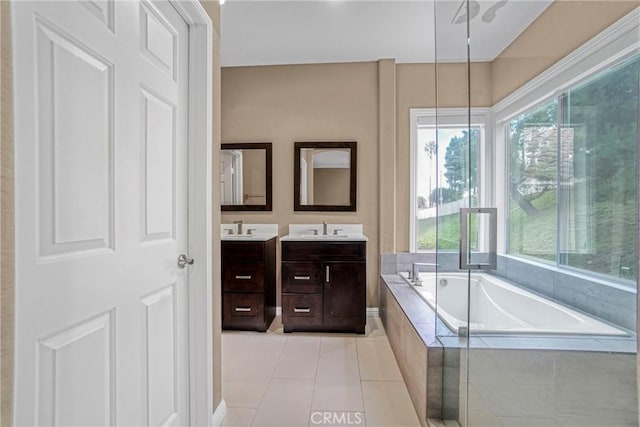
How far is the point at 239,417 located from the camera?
1689mm

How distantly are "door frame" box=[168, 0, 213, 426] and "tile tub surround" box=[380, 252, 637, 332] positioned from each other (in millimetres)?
1546

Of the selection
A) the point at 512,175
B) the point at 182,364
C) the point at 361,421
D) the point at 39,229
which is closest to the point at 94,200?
the point at 39,229

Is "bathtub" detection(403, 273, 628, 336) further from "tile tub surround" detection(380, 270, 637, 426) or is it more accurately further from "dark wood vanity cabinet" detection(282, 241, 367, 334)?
"dark wood vanity cabinet" detection(282, 241, 367, 334)

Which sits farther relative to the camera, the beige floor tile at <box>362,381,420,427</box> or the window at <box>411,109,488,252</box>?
the window at <box>411,109,488,252</box>

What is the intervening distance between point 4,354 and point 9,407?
112 mm

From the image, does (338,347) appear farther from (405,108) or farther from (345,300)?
(405,108)

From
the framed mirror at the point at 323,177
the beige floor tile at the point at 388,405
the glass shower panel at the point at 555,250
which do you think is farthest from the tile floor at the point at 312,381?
the framed mirror at the point at 323,177

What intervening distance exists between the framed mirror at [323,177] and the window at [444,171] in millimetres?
689

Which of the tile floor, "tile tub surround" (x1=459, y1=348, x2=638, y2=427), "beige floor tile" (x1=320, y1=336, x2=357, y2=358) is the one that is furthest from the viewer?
"beige floor tile" (x1=320, y1=336, x2=357, y2=358)

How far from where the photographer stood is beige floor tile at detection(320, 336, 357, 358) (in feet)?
8.03

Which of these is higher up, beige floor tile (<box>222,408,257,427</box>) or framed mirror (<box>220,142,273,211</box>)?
framed mirror (<box>220,142,273,211</box>)

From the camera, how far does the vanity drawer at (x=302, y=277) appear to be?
2872mm

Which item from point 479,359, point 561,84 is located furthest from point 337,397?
point 561,84


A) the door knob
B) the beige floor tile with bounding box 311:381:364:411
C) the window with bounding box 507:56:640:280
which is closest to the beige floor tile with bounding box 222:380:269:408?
the beige floor tile with bounding box 311:381:364:411
